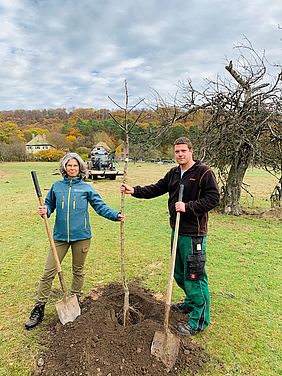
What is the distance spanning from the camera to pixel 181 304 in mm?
3857

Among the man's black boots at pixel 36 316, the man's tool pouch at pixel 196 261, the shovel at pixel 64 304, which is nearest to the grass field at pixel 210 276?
the man's black boots at pixel 36 316

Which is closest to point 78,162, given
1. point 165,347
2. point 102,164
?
point 165,347

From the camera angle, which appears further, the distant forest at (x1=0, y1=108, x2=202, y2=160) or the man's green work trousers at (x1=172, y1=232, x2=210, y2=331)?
the distant forest at (x1=0, y1=108, x2=202, y2=160)

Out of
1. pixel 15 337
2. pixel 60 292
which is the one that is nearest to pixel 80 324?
pixel 15 337

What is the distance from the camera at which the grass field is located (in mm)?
3014

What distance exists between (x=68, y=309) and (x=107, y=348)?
75 centimetres

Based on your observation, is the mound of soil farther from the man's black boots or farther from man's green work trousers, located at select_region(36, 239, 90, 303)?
man's green work trousers, located at select_region(36, 239, 90, 303)

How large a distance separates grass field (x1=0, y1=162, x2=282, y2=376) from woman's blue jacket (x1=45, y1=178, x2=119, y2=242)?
1.04 metres

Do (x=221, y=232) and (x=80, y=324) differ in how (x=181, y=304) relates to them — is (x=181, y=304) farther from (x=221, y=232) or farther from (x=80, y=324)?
(x=221, y=232)

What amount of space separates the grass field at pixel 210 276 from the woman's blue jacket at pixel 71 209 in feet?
3.41

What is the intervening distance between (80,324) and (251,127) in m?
7.03

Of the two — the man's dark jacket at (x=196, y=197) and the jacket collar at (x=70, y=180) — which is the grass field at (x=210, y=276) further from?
the jacket collar at (x=70, y=180)

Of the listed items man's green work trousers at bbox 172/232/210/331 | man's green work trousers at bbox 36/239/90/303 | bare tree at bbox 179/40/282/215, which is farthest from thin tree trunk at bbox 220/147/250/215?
man's green work trousers at bbox 36/239/90/303

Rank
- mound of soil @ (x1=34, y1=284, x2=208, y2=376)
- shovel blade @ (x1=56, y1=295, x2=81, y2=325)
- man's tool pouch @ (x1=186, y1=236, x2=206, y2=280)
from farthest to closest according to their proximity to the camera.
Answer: shovel blade @ (x1=56, y1=295, x2=81, y2=325) < man's tool pouch @ (x1=186, y1=236, x2=206, y2=280) < mound of soil @ (x1=34, y1=284, x2=208, y2=376)
